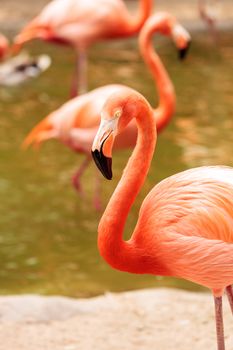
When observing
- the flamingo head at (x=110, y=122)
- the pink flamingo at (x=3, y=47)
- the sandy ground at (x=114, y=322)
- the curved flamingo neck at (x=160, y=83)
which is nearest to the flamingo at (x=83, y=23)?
the pink flamingo at (x=3, y=47)

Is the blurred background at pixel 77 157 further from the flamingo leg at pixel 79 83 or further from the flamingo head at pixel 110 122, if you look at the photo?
the flamingo head at pixel 110 122

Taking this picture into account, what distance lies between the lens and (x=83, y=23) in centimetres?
800

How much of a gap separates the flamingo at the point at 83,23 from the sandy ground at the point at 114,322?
12.1ft

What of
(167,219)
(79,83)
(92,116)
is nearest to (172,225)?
(167,219)

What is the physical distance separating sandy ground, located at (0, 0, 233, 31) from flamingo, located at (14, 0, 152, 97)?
2.70 metres

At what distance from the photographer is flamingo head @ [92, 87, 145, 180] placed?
116 inches

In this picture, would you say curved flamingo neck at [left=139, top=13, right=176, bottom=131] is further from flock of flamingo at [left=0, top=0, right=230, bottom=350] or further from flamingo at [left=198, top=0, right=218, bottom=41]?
flamingo at [left=198, top=0, right=218, bottom=41]

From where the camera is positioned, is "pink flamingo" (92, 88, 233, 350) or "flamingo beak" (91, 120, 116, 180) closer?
"flamingo beak" (91, 120, 116, 180)

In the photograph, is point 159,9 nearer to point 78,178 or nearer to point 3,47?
point 3,47

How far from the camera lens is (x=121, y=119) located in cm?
312

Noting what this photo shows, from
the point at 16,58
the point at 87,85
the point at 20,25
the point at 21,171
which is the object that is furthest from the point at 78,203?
the point at 20,25

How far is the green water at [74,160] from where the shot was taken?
5.05 m

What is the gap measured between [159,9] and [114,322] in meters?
8.49

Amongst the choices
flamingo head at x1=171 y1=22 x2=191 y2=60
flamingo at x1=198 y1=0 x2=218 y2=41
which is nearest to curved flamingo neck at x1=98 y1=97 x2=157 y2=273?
flamingo head at x1=171 y1=22 x2=191 y2=60
